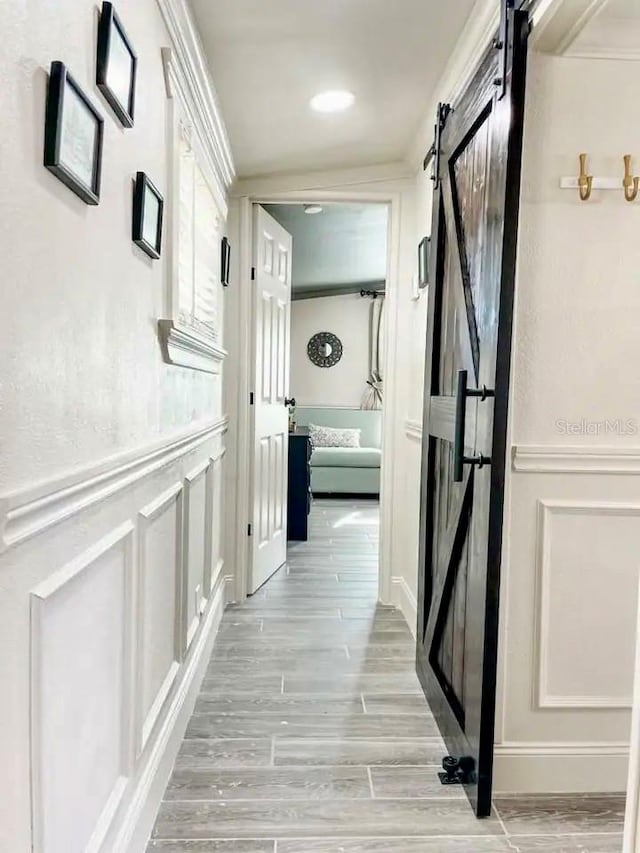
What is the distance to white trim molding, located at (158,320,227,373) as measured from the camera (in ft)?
5.58

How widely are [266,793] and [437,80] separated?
7.98 ft

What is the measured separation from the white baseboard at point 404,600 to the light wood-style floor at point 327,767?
0.09 metres

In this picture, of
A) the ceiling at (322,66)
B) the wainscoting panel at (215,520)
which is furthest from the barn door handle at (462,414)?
the wainscoting panel at (215,520)

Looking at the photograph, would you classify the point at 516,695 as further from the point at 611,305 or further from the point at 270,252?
the point at 270,252

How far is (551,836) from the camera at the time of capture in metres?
1.63

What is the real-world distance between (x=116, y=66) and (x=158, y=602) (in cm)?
128

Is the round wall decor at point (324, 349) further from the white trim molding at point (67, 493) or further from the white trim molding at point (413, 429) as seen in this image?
the white trim molding at point (67, 493)

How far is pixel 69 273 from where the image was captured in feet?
3.32

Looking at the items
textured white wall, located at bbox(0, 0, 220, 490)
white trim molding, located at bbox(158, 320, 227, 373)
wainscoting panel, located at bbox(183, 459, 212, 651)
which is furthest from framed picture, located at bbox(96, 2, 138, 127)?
wainscoting panel, located at bbox(183, 459, 212, 651)

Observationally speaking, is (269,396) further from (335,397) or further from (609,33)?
(335,397)

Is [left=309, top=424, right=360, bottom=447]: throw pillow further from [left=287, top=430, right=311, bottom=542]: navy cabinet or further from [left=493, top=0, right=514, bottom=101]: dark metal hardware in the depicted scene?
[left=493, top=0, right=514, bottom=101]: dark metal hardware

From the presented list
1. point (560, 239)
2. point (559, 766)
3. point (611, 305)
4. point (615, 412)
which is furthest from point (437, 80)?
point (559, 766)

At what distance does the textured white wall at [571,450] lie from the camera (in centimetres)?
172

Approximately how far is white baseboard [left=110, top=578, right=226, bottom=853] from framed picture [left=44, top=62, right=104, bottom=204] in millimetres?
1254
